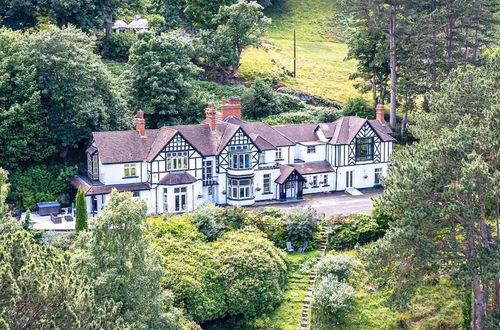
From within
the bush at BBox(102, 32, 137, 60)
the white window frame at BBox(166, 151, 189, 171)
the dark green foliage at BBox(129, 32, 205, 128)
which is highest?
the bush at BBox(102, 32, 137, 60)

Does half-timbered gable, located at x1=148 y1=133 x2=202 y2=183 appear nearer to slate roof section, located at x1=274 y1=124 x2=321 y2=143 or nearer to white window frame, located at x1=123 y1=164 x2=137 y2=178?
white window frame, located at x1=123 y1=164 x2=137 y2=178

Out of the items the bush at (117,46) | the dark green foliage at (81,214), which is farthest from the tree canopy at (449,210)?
the bush at (117,46)

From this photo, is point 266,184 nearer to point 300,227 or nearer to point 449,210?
point 300,227

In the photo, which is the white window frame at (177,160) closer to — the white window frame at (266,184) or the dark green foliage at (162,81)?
the white window frame at (266,184)

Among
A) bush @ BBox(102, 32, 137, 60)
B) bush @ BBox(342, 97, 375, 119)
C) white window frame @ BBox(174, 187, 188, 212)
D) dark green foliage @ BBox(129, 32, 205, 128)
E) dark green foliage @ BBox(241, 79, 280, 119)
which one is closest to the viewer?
white window frame @ BBox(174, 187, 188, 212)

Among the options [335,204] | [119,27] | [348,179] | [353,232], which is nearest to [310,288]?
[353,232]

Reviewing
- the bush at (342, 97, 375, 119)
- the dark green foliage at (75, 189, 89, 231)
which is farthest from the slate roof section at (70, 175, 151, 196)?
the bush at (342, 97, 375, 119)
